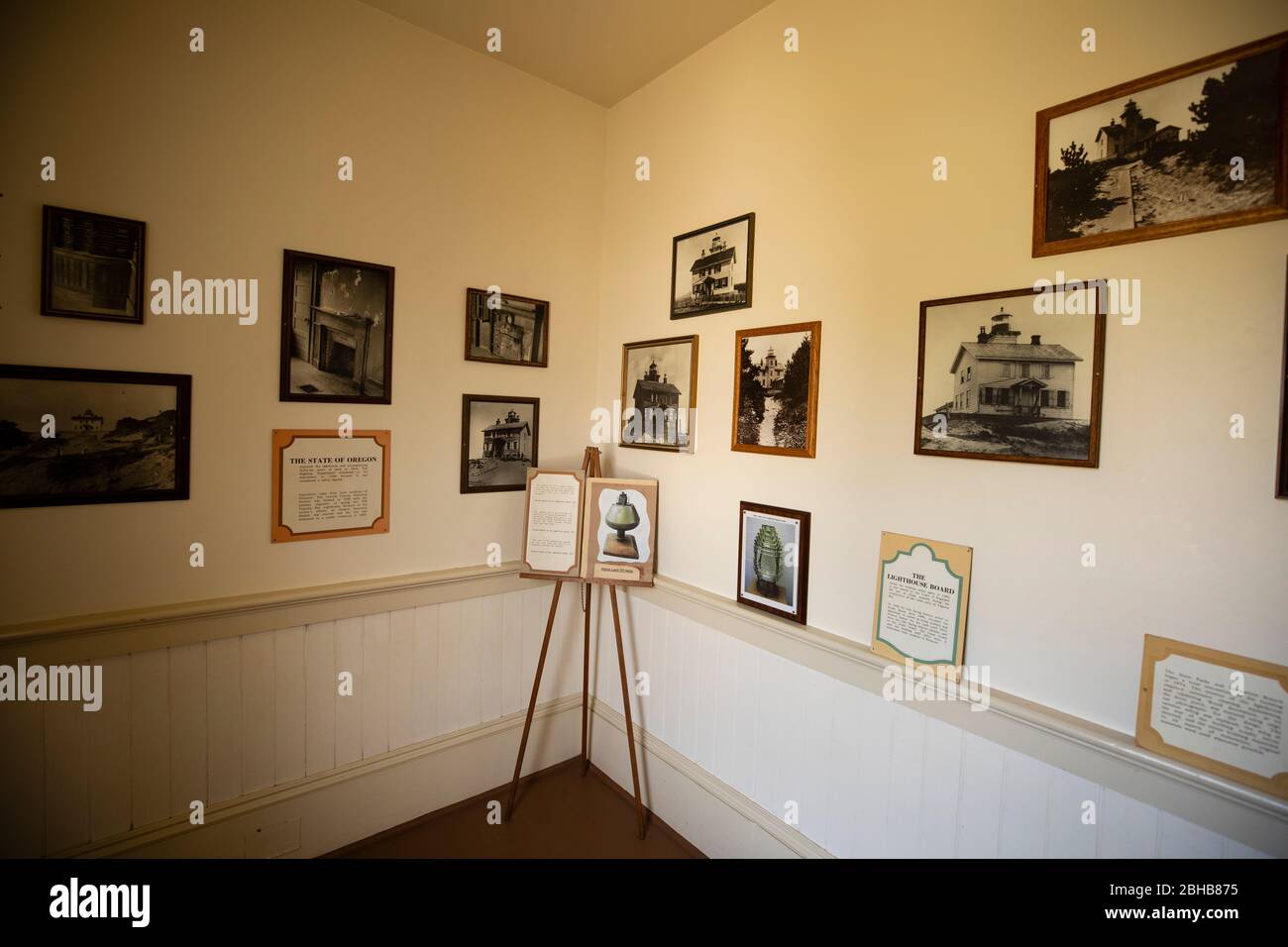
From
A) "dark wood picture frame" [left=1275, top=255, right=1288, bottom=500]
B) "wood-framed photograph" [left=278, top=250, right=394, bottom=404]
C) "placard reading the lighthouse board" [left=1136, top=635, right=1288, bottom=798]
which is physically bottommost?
"placard reading the lighthouse board" [left=1136, top=635, right=1288, bottom=798]

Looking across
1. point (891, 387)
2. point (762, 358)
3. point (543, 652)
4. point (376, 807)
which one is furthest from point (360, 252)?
point (376, 807)

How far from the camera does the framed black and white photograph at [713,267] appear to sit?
7.26ft

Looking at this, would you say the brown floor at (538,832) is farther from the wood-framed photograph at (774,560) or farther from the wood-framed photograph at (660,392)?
the wood-framed photograph at (660,392)

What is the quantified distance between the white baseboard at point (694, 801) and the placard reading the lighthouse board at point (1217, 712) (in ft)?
3.55

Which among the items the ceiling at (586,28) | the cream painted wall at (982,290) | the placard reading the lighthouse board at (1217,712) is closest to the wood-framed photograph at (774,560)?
the cream painted wall at (982,290)

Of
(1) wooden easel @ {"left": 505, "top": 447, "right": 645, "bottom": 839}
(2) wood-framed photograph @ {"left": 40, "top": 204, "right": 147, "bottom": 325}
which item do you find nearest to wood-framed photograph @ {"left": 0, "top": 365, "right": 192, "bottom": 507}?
(2) wood-framed photograph @ {"left": 40, "top": 204, "right": 147, "bottom": 325}

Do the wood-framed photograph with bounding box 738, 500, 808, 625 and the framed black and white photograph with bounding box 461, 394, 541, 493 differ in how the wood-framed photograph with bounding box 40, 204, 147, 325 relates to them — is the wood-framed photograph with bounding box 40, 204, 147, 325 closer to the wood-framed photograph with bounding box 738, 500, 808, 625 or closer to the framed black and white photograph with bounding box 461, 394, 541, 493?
the framed black and white photograph with bounding box 461, 394, 541, 493

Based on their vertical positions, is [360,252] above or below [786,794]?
above

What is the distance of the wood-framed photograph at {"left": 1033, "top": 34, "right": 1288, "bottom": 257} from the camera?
1.14 metres

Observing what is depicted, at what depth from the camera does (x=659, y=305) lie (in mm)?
2611

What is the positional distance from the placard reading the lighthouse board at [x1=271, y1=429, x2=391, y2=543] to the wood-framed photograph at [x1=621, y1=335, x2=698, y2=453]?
1.10m

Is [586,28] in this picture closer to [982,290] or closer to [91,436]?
[982,290]
